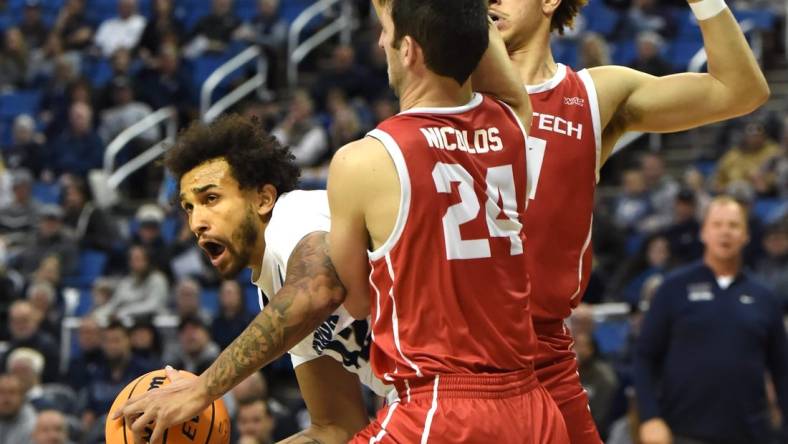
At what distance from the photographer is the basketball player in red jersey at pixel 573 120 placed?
4.76 m

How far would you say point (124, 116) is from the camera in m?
17.5

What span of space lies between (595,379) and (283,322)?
620cm

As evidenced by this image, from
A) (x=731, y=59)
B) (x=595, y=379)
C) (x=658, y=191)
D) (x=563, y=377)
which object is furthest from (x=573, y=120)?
(x=658, y=191)

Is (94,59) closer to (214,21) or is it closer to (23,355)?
(214,21)

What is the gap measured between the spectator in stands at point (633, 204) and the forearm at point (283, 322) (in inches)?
376

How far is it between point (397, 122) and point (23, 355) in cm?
850

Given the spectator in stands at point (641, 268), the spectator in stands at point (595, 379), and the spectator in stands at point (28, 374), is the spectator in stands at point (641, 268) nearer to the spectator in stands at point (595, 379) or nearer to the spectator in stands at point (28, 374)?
the spectator in stands at point (595, 379)

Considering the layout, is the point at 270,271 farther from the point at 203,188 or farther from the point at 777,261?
the point at 777,261

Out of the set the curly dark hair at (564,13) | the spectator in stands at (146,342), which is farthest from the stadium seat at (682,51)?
the curly dark hair at (564,13)

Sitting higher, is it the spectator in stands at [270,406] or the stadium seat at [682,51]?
the stadium seat at [682,51]

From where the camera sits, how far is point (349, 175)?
3.92 metres

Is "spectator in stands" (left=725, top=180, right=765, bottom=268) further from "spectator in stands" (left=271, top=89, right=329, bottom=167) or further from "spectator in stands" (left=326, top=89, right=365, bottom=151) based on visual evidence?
"spectator in stands" (left=271, top=89, right=329, bottom=167)

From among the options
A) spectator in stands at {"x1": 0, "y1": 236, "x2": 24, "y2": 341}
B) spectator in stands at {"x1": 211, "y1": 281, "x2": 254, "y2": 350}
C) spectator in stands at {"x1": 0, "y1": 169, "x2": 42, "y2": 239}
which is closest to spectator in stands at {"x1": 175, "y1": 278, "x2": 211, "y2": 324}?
spectator in stands at {"x1": 211, "y1": 281, "x2": 254, "y2": 350}

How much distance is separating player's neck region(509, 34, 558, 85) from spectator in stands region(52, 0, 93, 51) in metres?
15.1
